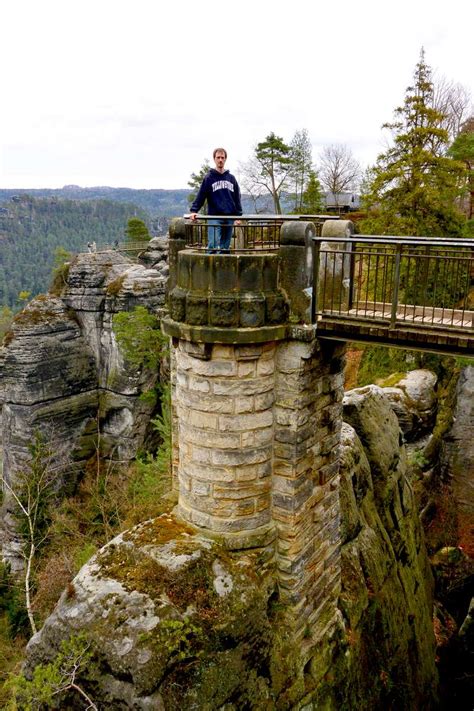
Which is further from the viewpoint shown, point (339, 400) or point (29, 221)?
point (29, 221)

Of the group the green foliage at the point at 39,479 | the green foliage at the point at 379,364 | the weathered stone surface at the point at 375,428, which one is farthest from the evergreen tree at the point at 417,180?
the green foliage at the point at 39,479

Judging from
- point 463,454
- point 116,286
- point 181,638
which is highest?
point 116,286

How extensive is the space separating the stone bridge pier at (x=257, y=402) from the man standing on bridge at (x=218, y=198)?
583 mm

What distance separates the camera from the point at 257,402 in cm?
644

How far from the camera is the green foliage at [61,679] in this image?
5418 mm

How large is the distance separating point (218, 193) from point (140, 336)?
19.4 meters

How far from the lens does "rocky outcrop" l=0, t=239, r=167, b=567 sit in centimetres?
2591

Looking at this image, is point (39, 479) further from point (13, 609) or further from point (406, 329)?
point (406, 329)

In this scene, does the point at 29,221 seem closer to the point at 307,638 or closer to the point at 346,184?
the point at 346,184

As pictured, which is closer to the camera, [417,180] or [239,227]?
[239,227]

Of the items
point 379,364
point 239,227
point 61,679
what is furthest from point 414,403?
point 61,679

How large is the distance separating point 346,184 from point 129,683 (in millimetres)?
42602

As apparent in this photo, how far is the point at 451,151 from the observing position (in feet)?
58.7

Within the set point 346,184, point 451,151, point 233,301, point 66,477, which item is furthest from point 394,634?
point 346,184
